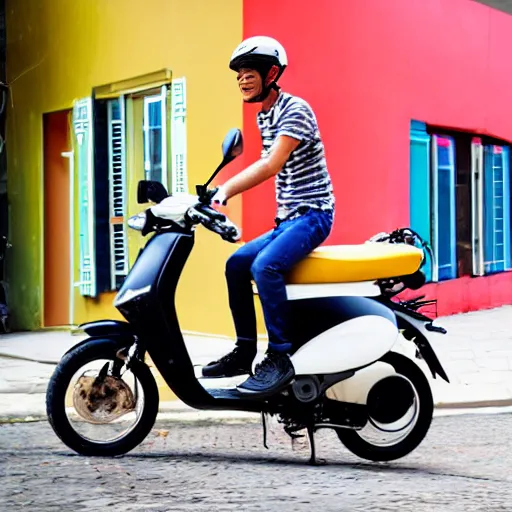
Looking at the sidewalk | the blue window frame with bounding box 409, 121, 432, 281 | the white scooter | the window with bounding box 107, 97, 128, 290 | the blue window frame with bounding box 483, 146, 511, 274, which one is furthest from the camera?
the blue window frame with bounding box 483, 146, 511, 274

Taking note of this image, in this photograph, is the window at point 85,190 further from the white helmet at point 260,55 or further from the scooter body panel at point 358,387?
the scooter body panel at point 358,387

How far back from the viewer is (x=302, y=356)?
210 inches

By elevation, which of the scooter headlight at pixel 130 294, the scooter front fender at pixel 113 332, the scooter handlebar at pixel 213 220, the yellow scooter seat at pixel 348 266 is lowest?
the scooter front fender at pixel 113 332

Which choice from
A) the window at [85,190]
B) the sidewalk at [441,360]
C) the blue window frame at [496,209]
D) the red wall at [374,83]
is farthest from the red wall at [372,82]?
Answer: the window at [85,190]

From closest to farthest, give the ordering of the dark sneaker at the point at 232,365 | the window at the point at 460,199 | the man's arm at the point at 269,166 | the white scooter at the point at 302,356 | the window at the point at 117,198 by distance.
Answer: the white scooter at the point at 302,356
the man's arm at the point at 269,166
the dark sneaker at the point at 232,365
the window at the point at 117,198
the window at the point at 460,199

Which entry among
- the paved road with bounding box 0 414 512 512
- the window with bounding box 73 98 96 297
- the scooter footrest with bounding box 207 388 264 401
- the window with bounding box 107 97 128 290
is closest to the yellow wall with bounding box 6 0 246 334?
the window with bounding box 73 98 96 297

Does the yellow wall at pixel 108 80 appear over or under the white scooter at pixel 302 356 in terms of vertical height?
over

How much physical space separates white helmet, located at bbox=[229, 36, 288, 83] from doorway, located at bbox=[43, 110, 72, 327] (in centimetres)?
738

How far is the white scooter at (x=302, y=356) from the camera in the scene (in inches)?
208

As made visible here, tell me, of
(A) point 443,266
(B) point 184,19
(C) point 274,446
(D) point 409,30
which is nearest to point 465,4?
(D) point 409,30

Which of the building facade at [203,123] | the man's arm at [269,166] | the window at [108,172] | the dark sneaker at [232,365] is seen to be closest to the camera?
the man's arm at [269,166]

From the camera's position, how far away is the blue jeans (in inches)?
207

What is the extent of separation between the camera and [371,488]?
471cm

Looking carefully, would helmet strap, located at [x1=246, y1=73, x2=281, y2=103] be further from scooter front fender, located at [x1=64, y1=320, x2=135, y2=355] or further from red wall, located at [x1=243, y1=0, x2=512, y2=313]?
red wall, located at [x1=243, y1=0, x2=512, y2=313]
